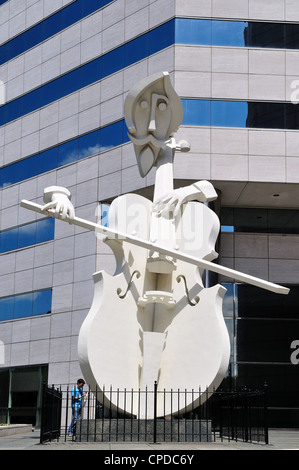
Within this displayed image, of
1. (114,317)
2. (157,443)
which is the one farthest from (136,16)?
(157,443)

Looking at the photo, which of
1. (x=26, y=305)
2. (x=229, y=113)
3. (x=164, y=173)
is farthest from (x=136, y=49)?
(x=164, y=173)

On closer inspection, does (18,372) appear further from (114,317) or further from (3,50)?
(114,317)

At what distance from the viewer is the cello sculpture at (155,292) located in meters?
14.0

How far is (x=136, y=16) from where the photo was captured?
2898cm

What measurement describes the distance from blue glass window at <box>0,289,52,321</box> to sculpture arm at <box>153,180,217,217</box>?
51.9 feet

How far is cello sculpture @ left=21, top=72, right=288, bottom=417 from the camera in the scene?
13969 millimetres

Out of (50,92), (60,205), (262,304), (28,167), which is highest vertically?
(50,92)

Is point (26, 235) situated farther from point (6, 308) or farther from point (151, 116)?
point (151, 116)

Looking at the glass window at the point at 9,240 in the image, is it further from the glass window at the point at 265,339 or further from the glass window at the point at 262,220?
the glass window at the point at 265,339

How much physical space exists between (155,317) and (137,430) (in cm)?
236

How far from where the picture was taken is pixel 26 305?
3139cm

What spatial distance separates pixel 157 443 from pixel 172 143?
6512mm

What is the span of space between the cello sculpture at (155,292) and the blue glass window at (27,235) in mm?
15598

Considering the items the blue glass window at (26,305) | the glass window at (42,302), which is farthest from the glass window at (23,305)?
the glass window at (42,302)
